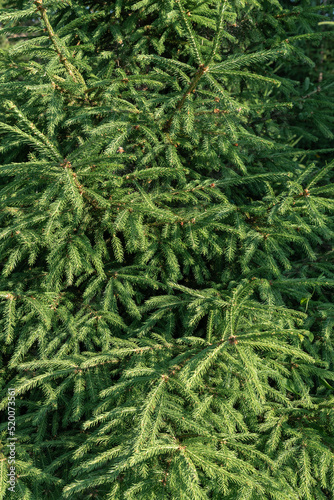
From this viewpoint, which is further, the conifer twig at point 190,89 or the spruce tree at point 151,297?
the conifer twig at point 190,89

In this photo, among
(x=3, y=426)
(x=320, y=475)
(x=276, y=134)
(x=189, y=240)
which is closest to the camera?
(x=320, y=475)

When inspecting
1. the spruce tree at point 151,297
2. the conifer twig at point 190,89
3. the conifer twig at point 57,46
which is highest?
the conifer twig at point 57,46

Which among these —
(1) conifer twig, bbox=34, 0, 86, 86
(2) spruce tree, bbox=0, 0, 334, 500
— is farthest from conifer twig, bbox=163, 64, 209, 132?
(1) conifer twig, bbox=34, 0, 86, 86

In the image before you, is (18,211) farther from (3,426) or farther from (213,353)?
(213,353)

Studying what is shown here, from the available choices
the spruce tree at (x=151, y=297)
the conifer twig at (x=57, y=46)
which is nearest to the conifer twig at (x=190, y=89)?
the spruce tree at (x=151, y=297)

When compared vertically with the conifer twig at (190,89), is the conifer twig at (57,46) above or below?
above

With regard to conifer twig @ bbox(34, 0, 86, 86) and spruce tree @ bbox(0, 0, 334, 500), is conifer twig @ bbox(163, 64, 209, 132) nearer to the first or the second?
spruce tree @ bbox(0, 0, 334, 500)

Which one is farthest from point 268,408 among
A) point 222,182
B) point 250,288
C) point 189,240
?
point 222,182

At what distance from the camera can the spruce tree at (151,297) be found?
1.76 metres

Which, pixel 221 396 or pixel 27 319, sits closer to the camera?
pixel 221 396

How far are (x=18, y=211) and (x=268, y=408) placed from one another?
81.2 inches

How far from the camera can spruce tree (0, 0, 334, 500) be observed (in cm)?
176

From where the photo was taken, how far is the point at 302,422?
2.10m

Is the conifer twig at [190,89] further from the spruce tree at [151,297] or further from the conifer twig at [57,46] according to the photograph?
the conifer twig at [57,46]
